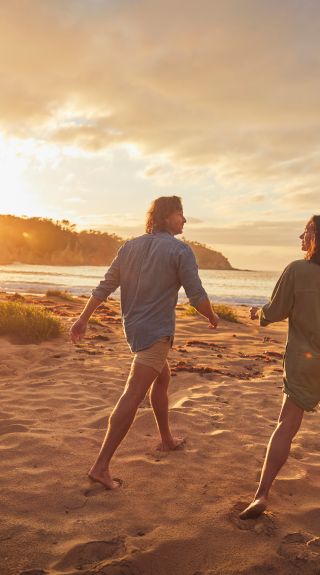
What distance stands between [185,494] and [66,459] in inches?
46.1

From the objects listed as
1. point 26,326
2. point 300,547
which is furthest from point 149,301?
point 26,326

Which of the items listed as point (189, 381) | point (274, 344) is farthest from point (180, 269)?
point (274, 344)

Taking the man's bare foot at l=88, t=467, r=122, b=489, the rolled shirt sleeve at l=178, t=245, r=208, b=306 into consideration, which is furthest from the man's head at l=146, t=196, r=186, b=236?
the man's bare foot at l=88, t=467, r=122, b=489

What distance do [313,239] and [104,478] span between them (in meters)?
2.39

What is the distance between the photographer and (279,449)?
3.34 m

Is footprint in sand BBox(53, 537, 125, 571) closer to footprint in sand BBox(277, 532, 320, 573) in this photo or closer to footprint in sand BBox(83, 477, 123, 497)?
footprint in sand BBox(83, 477, 123, 497)

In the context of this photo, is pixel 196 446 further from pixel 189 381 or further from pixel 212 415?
pixel 189 381

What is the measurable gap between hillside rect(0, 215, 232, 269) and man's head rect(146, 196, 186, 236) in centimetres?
9737

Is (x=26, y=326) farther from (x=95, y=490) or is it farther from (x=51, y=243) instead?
(x=51, y=243)

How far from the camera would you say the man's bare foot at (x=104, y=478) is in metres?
3.80

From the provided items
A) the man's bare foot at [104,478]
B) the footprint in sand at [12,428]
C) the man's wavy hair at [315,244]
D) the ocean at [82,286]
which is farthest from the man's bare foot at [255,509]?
the ocean at [82,286]

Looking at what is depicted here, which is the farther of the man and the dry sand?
the man

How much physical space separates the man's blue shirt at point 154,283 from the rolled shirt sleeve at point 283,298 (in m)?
0.53

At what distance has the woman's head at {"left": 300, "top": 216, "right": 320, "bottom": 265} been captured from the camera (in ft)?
10.8
